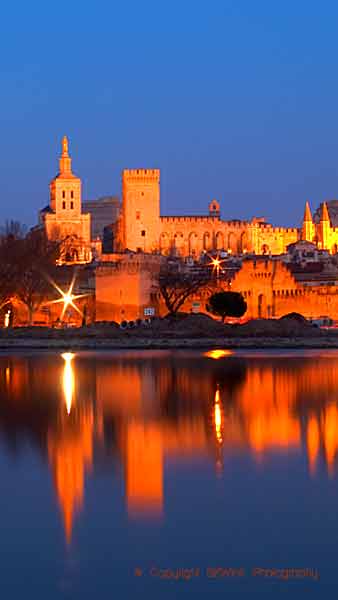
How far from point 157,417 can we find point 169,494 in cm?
626

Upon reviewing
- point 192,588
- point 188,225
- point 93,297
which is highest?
point 188,225

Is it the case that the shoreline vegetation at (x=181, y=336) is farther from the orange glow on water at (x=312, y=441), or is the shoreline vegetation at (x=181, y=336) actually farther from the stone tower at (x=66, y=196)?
the stone tower at (x=66, y=196)

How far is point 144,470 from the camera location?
1220cm

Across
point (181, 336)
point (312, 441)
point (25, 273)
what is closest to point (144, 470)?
point (312, 441)


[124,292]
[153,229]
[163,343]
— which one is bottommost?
[163,343]

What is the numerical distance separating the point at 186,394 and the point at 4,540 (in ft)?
38.2

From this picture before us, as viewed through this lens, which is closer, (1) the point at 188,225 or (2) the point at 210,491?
(2) the point at 210,491

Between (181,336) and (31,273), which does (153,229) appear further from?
(181,336)

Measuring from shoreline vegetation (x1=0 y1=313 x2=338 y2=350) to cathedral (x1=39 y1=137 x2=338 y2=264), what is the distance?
41238 millimetres

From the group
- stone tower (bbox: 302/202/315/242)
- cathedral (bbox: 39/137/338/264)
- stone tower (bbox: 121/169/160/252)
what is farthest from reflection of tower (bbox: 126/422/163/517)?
stone tower (bbox: 302/202/315/242)

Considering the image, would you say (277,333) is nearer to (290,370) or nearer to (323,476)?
(290,370)

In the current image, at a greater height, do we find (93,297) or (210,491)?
(93,297)

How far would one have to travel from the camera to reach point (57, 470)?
1227cm

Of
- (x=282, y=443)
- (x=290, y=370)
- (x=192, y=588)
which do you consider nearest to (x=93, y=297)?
(x=290, y=370)
